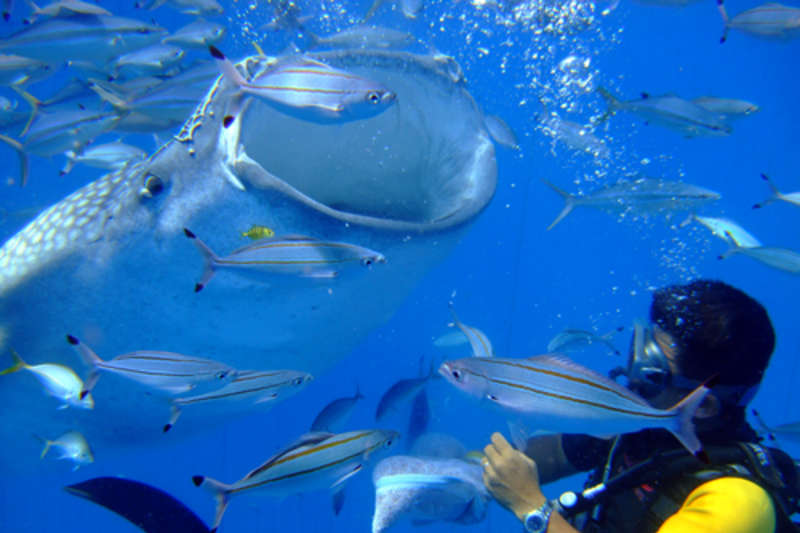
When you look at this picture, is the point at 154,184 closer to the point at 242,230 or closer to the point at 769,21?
the point at 242,230

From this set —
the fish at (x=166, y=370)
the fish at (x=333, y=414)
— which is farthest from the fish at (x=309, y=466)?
the fish at (x=333, y=414)

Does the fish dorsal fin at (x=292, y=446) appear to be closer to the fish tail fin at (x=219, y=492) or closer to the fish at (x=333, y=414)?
the fish tail fin at (x=219, y=492)

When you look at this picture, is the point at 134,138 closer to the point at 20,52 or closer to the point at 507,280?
the point at 20,52

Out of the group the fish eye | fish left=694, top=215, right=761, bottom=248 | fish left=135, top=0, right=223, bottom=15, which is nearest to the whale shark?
the fish eye

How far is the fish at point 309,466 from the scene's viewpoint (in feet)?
5.56

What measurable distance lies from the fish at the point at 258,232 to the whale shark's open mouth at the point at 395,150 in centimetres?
29

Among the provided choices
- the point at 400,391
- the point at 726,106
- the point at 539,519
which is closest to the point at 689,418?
the point at 539,519

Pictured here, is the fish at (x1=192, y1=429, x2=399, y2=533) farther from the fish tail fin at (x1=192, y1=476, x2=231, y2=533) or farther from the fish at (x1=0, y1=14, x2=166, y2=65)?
the fish at (x1=0, y1=14, x2=166, y2=65)

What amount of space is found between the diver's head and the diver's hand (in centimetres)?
58

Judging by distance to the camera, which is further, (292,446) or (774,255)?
(774,255)

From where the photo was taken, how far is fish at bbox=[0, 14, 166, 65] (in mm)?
4012

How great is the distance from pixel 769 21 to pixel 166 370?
291 inches

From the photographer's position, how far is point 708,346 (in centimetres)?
167

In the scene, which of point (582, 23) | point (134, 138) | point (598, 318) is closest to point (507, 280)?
point (598, 318)
